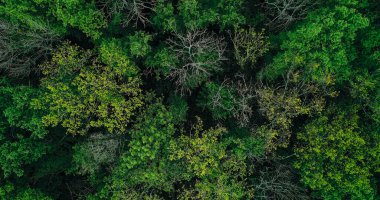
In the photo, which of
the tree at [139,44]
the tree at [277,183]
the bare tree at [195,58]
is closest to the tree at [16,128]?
the tree at [139,44]

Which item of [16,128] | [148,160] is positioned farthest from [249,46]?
[16,128]

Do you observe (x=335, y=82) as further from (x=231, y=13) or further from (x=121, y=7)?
(x=121, y=7)

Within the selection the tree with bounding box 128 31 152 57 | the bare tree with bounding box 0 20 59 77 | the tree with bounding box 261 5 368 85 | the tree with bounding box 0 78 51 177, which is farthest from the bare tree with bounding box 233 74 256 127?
the tree with bounding box 0 78 51 177

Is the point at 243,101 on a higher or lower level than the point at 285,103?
higher

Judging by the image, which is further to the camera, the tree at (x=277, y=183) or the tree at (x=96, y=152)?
the tree at (x=277, y=183)

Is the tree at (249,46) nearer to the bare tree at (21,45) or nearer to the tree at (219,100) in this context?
the tree at (219,100)

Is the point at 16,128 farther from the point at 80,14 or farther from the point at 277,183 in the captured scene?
the point at 277,183
